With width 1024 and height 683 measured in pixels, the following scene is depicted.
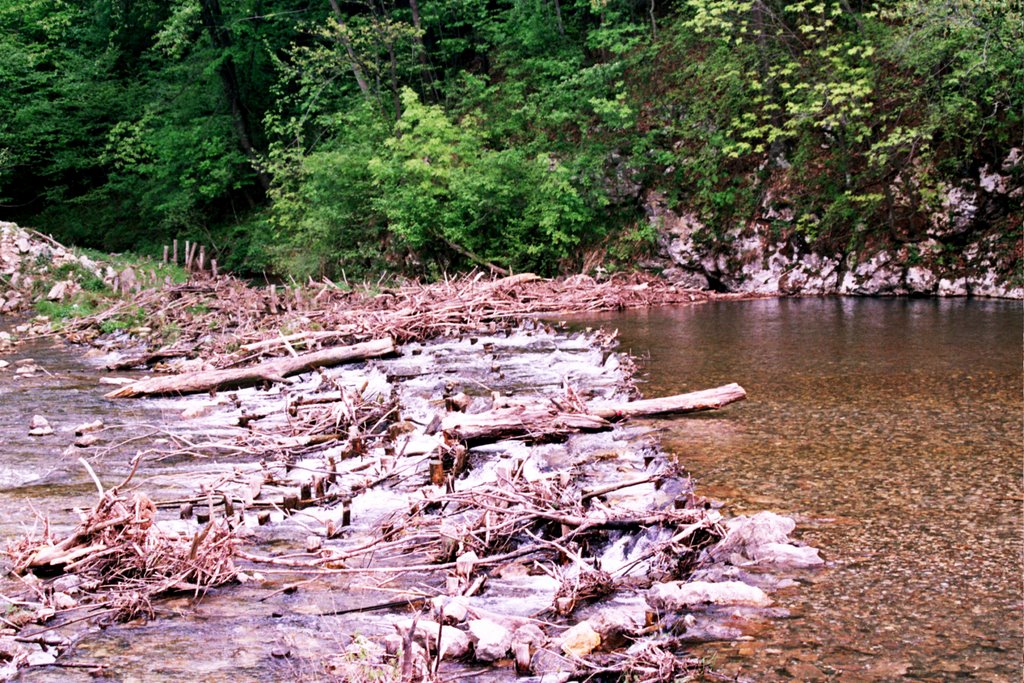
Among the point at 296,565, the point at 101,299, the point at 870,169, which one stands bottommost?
the point at 296,565

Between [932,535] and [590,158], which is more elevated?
[590,158]

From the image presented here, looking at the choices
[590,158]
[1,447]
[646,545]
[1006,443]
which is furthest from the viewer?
[590,158]

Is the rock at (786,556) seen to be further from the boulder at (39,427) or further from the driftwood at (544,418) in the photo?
the boulder at (39,427)

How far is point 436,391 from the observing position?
424 inches

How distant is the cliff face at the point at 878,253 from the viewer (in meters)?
18.3

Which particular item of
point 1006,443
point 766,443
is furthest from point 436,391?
point 1006,443

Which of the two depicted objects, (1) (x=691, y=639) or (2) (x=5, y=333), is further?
(2) (x=5, y=333)

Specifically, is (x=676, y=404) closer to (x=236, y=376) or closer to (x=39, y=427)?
(x=236, y=376)

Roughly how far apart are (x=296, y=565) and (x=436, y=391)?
5.25 meters

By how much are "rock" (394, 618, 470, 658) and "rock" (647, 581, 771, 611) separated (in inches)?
41.3

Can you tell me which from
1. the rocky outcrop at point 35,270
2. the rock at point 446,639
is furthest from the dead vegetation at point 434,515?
the rocky outcrop at point 35,270

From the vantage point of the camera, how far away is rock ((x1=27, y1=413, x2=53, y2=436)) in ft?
31.5

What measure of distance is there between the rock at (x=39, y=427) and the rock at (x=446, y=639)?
275 inches

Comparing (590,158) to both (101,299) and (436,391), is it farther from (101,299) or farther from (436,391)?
(436,391)
